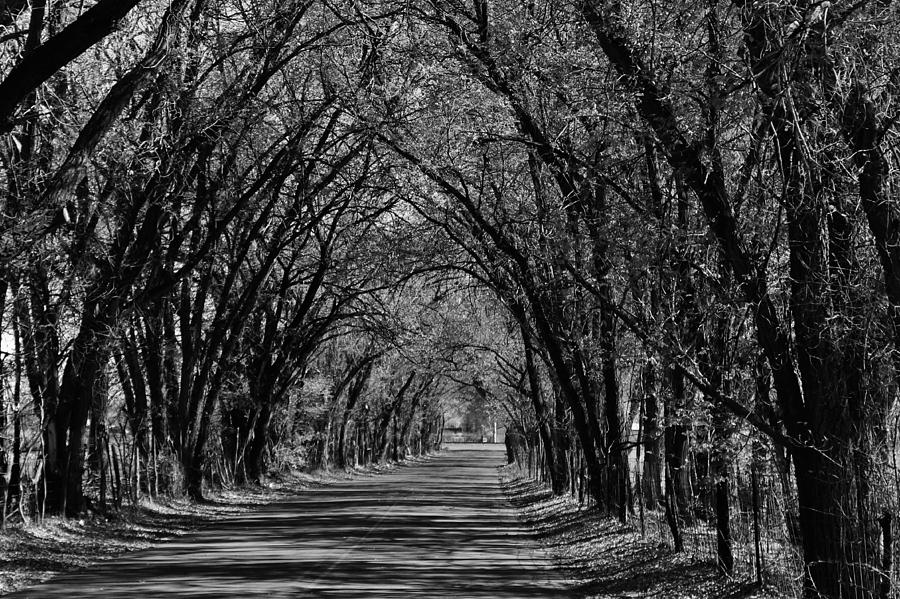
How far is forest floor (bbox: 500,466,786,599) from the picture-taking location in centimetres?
1177

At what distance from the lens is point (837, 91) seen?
288 inches

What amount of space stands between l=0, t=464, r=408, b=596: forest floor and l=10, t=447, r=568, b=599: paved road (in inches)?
18.1

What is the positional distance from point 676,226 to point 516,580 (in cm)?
501

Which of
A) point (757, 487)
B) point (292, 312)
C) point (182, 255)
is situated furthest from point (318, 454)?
point (757, 487)

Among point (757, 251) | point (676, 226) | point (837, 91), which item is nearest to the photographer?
point (837, 91)

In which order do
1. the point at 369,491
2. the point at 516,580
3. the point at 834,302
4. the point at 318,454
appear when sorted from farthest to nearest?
the point at 318,454, the point at 369,491, the point at 516,580, the point at 834,302

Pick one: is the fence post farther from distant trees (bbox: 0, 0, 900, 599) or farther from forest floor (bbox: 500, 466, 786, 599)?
distant trees (bbox: 0, 0, 900, 599)

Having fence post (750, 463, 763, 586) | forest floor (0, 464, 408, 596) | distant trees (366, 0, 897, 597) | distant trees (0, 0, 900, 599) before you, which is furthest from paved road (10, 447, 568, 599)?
distant trees (366, 0, 897, 597)

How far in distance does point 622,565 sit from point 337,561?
405 cm

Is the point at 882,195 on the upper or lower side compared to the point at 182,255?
lower

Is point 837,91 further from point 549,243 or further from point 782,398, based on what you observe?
point 549,243

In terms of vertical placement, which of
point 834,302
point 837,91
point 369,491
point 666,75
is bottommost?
point 369,491

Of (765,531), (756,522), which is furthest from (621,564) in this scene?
(756,522)

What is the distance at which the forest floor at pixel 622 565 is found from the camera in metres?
11.8
